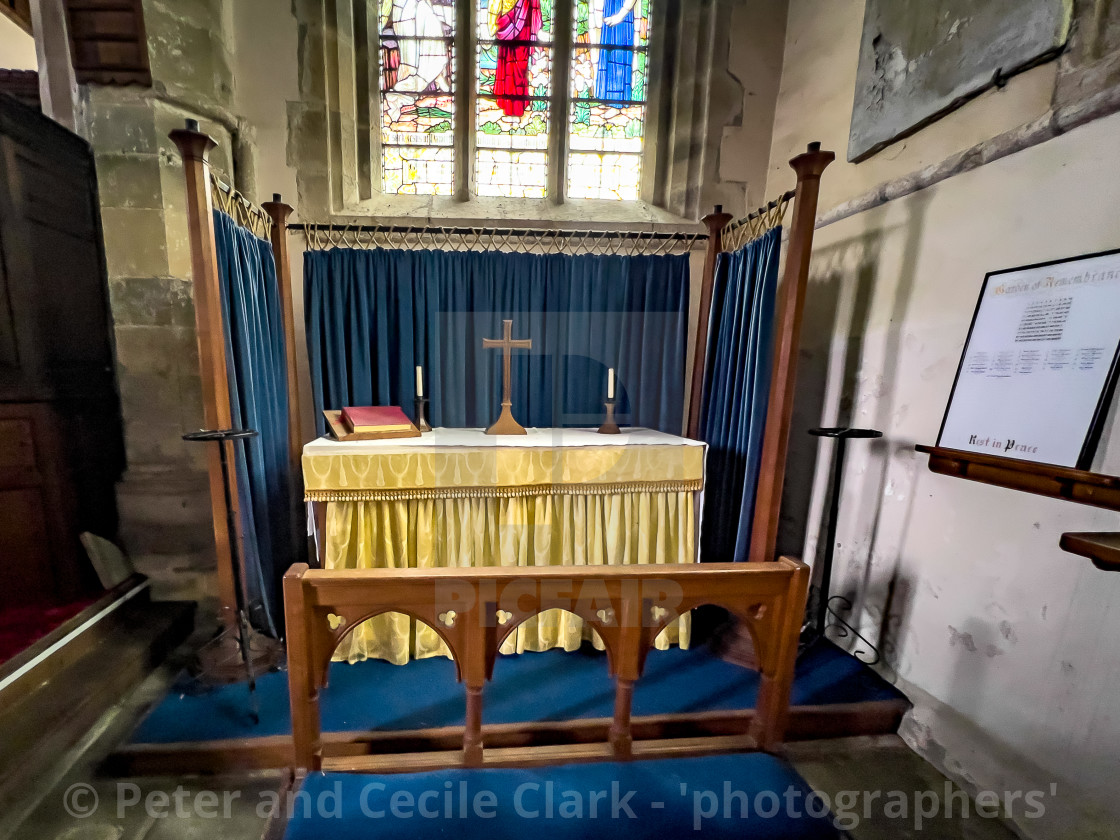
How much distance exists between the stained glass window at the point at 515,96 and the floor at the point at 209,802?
2930 mm

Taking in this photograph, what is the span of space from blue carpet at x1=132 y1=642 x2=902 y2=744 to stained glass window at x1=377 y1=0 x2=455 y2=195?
2.69 meters

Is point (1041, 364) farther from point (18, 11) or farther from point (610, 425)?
point (18, 11)

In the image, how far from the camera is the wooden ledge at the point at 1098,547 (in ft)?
2.72

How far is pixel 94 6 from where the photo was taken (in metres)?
1.87

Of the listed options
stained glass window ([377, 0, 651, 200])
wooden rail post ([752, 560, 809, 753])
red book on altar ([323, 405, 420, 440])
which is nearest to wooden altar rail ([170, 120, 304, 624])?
red book on altar ([323, 405, 420, 440])

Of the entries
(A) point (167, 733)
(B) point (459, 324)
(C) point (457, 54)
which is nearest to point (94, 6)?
(C) point (457, 54)

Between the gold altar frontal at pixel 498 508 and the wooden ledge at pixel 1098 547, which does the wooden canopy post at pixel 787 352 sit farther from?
the wooden ledge at pixel 1098 547

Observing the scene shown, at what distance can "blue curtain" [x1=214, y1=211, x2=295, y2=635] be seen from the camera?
170 centimetres

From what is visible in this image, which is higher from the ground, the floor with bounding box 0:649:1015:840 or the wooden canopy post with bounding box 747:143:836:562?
the wooden canopy post with bounding box 747:143:836:562

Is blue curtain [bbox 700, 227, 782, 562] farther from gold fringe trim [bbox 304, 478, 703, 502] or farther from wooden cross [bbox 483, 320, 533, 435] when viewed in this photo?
wooden cross [bbox 483, 320, 533, 435]

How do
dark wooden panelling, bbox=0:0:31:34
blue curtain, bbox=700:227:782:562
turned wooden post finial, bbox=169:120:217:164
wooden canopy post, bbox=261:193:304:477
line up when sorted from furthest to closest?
dark wooden panelling, bbox=0:0:31:34
wooden canopy post, bbox=261:193:304:477
blue curtain, bbox=700:227:782:562
turned wooden post finial, bbox=169:120:217:164

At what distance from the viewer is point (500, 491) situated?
184 cm

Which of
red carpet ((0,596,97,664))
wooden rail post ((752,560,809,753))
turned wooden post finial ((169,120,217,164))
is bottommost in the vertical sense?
red carpet ((0,596,97,664))

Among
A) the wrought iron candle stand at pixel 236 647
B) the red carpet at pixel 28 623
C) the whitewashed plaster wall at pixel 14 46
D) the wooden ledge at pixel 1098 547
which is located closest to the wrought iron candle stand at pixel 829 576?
the wooden ledge at pixel 1098 547
